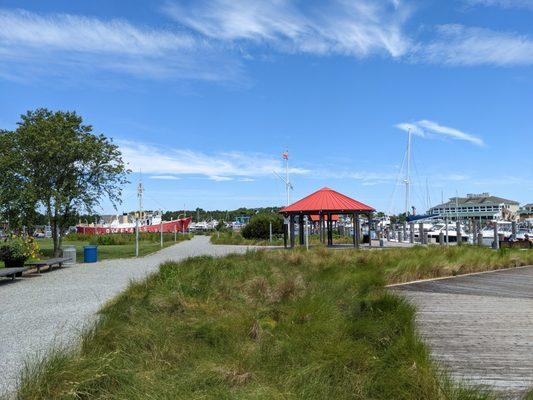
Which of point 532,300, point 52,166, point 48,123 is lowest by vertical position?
point 532,300

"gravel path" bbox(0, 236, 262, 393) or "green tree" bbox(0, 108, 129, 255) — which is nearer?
"gravel path" bbox(0, 236, 262, 393)

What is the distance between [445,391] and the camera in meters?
3.81

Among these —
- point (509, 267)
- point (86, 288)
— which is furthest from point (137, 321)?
point (509, 267)

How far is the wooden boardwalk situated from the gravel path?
429 centimetres

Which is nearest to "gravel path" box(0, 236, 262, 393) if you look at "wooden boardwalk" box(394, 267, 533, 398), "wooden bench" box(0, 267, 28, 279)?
"wooden bench" box(0, 267, 28, 279)

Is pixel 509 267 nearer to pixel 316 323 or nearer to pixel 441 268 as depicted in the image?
pixel 441 268

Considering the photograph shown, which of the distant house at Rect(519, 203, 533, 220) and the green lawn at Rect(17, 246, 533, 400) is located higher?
the distant house at Rect(519, 203, 533, 220)

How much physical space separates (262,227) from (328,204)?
1871cm

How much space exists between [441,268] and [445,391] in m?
10.4

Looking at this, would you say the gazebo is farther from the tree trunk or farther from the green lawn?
the green lawn

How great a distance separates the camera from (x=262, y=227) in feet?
146

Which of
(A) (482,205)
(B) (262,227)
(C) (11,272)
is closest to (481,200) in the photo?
(A) (482,205)

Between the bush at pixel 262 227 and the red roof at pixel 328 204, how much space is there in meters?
16.9

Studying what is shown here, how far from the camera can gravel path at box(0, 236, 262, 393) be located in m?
6.06
